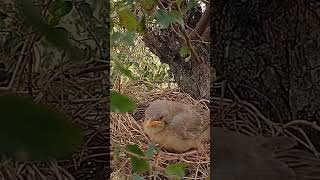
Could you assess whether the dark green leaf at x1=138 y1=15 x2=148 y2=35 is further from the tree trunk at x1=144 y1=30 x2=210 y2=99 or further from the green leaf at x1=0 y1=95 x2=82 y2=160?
the green leaf at x1=0 y1=95 x2=82 y2=160

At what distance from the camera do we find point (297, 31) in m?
0.50

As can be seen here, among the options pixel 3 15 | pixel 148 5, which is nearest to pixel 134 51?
pixel 148 5

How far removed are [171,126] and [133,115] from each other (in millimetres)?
99

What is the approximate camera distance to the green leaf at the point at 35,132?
0.11 metres

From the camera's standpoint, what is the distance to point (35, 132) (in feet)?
0.36

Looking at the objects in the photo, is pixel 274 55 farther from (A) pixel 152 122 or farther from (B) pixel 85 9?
(A) pixel 152 122

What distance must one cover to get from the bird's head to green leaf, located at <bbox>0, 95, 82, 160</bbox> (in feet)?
3.21

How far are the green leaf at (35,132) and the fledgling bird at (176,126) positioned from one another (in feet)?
3.15

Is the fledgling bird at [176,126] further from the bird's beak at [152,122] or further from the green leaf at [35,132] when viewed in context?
the green leaf at [35,132]

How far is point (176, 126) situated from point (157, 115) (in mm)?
63

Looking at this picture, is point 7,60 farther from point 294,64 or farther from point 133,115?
point 133,115

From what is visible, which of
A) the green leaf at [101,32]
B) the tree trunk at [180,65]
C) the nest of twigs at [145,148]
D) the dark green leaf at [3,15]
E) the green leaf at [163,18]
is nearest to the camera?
the dark green leaf at [3,15]

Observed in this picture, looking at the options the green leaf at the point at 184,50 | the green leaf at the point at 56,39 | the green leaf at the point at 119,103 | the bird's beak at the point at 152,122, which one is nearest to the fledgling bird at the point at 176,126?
the bird's beak at the point at 152,122

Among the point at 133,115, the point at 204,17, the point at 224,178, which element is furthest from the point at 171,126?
the point at 224,178
